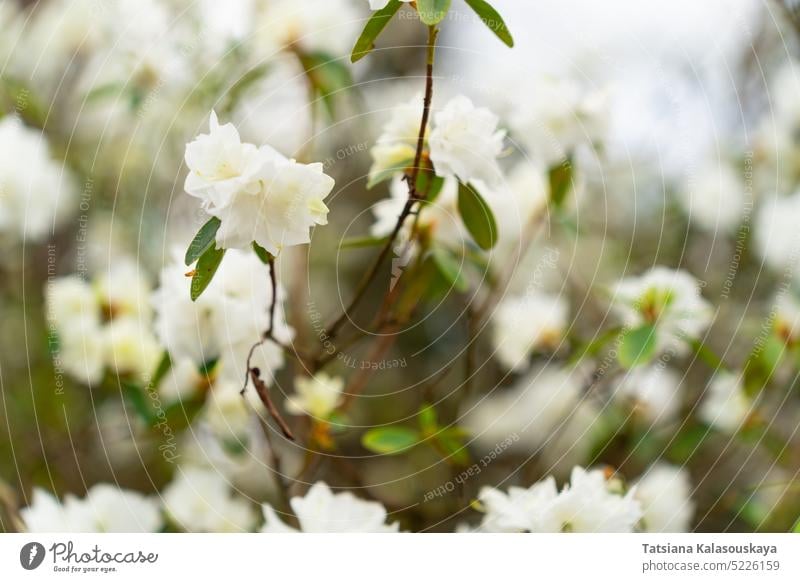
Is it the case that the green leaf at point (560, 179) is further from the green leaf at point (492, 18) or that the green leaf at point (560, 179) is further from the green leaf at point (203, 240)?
the green leaf at point (203, 240)

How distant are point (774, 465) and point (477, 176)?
50 centimetres

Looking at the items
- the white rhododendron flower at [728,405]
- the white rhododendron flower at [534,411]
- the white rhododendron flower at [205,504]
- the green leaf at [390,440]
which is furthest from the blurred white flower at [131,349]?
the white rhododendron flower at [728,405]

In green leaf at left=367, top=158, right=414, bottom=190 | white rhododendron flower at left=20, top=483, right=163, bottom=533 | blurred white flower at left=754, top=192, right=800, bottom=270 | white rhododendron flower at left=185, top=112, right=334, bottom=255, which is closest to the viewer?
white rhododendron flower at left=185, top=112, right=334, bottom=255

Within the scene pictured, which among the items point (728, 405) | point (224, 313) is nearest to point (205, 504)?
point (224, 313)

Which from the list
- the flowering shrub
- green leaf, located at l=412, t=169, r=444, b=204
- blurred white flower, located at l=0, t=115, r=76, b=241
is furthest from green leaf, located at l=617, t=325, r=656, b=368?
blurred white flower, located at l=0, t=115, r=76, b=241

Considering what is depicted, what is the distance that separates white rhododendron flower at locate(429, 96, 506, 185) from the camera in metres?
0.54

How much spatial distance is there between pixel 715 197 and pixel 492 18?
44 centimetres

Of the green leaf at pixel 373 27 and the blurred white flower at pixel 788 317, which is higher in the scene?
the green leaf at pixel 373 27

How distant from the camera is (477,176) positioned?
55 centimetres

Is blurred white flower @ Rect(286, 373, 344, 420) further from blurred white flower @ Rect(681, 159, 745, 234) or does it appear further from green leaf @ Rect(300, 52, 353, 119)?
blurred white flower @ Rect(681, 159, 745, 234)

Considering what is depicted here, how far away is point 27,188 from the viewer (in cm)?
77

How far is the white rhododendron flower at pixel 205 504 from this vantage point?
70 cm
